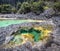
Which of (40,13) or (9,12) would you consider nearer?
(40,13)

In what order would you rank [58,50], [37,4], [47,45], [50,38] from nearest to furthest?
[58,50], [47,45], [50,38], [37,4]

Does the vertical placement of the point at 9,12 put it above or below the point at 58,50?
below

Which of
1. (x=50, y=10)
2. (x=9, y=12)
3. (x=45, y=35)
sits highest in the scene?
(x=45, y=35)

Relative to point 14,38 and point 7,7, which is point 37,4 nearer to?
point 7,7

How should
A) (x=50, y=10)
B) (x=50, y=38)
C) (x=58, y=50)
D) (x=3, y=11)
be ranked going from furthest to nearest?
1. (x=3, y=11)
2. (x=50, y=10)
3. (x=50, y=38)
4. (x=58, y=50)

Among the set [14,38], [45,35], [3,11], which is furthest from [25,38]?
[3,11]

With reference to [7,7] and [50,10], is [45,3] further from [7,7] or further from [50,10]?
[7,7]

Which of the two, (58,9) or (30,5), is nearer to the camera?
(58,9)

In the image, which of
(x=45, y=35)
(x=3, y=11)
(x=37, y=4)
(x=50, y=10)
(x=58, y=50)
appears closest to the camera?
(x=58, y=50)

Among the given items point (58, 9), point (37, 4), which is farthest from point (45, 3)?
point (58, 9)
